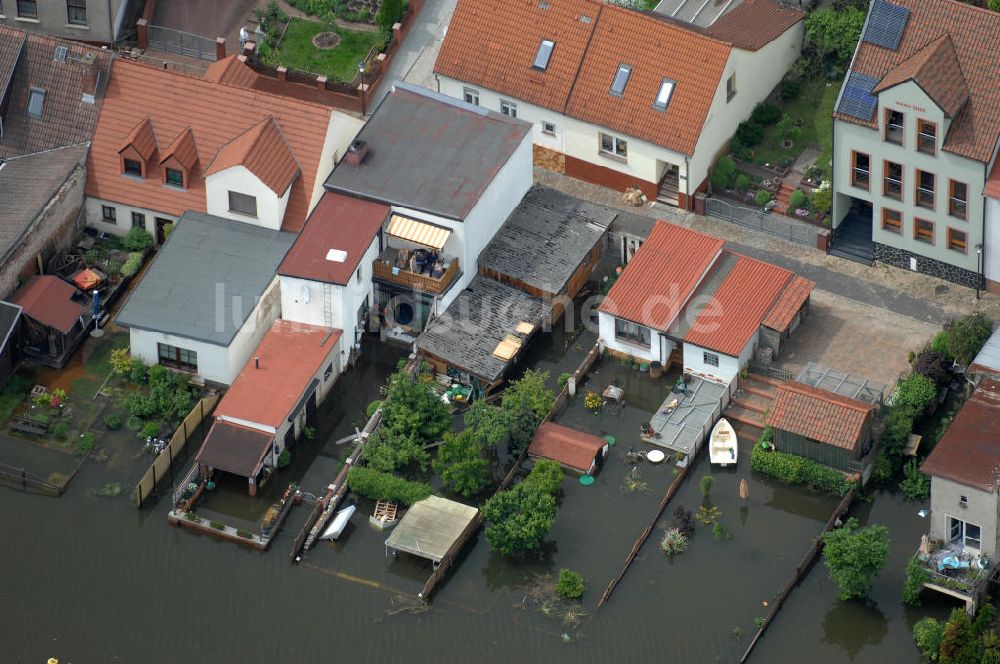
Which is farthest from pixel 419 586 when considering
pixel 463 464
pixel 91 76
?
pixel 91 76

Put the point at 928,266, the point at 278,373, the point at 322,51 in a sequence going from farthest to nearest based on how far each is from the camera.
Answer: the point at 322,51 < the point at 928,266 < the point at 278,373

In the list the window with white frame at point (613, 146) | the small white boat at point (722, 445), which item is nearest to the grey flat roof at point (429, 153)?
the window with white frame at point (613, 146)

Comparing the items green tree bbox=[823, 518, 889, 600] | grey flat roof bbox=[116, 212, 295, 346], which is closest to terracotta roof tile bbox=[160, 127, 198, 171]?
grey flat roof bbox=[116, 212, 295, 346]

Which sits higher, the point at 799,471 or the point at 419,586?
the point at 799,471

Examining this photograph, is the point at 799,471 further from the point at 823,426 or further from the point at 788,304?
the point at 788,304

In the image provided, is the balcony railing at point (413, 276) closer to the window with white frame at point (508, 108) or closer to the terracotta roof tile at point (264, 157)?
the terracotta roof tile at point (264, 157)

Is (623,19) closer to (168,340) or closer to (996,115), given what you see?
(996,115)

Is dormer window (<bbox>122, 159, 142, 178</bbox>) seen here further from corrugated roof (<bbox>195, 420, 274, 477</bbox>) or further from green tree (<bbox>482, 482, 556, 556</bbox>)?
green tree (<bbox>482, 482, 556, 556</bbox>)

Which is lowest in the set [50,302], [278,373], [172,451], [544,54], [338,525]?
[338,525]
